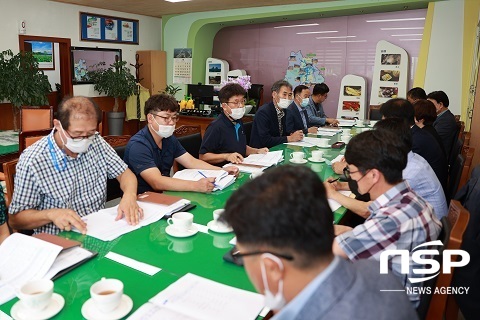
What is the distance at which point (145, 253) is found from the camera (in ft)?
4.83

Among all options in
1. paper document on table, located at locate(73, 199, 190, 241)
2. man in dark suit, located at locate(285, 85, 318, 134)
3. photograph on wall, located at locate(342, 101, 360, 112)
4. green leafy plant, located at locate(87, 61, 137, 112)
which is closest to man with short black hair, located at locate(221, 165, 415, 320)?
paper document on table, located at locate(73, 199, 190, 241)

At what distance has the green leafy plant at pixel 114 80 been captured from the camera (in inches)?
286

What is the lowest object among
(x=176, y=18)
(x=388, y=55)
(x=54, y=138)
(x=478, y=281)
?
(x=478, y=281)

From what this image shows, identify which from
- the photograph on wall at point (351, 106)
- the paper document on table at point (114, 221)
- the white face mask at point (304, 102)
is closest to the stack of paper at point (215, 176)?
the paper document on table at point (114, 221)

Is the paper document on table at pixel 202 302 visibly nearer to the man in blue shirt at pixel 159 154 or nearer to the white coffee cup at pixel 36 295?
the white coffee cup at pixel 36 295

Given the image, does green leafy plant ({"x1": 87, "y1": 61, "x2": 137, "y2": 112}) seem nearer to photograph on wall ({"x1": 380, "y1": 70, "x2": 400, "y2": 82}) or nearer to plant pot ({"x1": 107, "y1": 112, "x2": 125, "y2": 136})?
plant pot ({"x1": 107, "y1": 112, "x2": 125, "y2": 136})

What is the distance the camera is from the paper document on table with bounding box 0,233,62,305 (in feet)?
4.02

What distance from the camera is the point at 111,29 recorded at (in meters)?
7.66

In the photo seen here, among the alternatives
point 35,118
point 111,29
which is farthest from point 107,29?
point 35,118

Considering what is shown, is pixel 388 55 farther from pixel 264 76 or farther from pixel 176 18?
pixel 176 18

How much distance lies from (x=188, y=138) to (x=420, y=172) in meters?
1.80

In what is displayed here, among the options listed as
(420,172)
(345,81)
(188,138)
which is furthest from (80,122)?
(345,81)

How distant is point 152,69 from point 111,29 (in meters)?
1.10

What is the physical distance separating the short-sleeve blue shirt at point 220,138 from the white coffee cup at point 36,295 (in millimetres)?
2100
